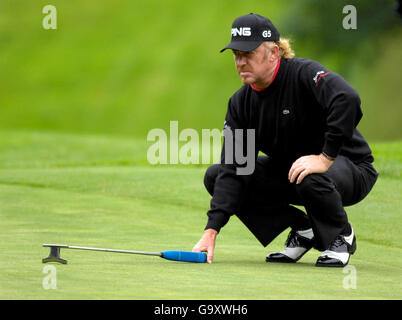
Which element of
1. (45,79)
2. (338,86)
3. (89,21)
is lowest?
(338,86)

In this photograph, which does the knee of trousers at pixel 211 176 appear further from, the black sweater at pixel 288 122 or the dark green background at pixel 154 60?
the dark green background at pixel 154 60

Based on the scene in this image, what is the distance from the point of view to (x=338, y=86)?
4629 mm

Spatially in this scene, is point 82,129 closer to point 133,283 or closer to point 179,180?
point 179,180

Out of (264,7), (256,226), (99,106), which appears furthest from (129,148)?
(264,7)

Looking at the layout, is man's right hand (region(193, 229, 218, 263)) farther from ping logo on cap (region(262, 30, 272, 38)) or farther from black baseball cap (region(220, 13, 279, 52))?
ping logo on cap (region(262, 30, 272, 38))

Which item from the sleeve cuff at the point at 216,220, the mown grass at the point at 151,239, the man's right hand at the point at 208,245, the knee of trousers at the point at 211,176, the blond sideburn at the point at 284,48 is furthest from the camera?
the knee of trousers at the point at 211,176

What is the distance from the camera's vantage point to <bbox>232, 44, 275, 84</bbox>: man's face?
15.9 feet

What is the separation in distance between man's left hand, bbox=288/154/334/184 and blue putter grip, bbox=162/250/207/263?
26.1 inches

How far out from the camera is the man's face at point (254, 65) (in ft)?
15.9

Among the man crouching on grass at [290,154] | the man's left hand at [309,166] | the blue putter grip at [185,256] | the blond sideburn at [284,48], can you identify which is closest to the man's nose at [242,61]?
the man crouching on grass at [290,154]

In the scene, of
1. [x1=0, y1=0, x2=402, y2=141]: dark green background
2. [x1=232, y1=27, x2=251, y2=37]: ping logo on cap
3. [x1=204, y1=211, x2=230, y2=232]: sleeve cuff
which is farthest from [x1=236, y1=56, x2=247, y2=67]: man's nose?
[x1=0, y1=0, x2=402, y2=141]: dark green background

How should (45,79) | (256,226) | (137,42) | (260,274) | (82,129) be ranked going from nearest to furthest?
(260,274) < (256,226) < (82,129) < (45,79) < (137,42)

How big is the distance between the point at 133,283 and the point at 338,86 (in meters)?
1.63

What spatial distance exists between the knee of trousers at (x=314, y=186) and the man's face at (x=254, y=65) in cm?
66
